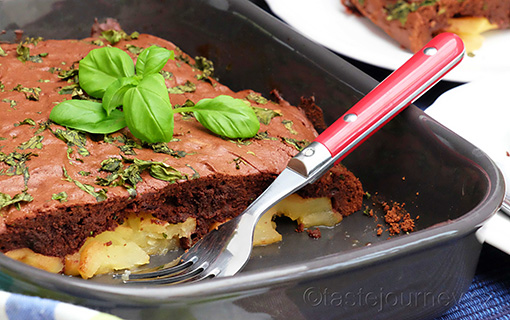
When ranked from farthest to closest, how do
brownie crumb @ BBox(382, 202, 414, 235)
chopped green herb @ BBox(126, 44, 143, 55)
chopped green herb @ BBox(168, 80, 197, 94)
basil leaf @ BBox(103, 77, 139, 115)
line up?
chopped green herb @ BBox(126, 44, 143, 55)
chopped green herb @ BBox(168, 80, 197, 94)
brownie crumb @ BBox(382, 202, 414, 235)
basil leaf @ BBox(103, 77, 139, 115)

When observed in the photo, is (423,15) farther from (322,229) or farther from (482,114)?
(322,229)

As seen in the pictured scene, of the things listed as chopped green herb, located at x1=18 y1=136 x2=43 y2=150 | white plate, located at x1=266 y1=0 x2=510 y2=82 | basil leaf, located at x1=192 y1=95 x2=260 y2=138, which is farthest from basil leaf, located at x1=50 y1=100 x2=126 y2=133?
white plate, located at x1=266 y1=0 x2=510 y2=82

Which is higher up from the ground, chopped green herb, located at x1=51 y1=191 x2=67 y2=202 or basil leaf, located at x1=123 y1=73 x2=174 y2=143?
basil leaf, located at x1=123 y1=73 x2=174 y2=143

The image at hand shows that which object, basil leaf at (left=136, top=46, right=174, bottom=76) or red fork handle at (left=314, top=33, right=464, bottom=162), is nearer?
red fork handle at (left=314, top=33, right=464, bottom=162)

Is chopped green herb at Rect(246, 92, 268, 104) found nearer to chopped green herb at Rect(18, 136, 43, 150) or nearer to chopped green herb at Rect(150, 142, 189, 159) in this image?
chopped green herb at Rect(150, 142, 189, 159)

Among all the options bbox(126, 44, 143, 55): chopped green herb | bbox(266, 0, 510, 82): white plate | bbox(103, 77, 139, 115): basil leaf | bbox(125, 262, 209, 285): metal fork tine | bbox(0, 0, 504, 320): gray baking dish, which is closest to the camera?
bbox(0, 0, 504, 320): gray baking dish

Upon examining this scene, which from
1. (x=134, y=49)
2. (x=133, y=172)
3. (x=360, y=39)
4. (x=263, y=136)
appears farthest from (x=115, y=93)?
(x=360, y=39)

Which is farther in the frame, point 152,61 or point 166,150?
point 152,61

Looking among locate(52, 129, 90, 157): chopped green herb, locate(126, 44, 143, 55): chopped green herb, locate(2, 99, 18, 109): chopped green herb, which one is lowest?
locate(126, 44, 143, 55): chopped green herb

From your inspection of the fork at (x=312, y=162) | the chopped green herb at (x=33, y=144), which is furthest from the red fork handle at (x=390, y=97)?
the chopped green herb at (x=33, y=144)
